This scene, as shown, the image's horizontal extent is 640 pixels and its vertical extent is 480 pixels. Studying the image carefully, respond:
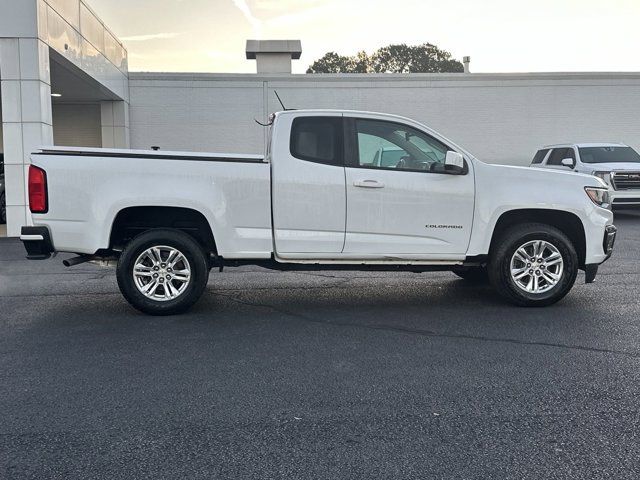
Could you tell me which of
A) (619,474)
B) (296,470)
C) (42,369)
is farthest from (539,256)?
(42,369)

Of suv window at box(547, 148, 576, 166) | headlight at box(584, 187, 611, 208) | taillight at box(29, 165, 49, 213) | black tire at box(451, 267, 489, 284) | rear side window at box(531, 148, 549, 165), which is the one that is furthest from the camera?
rear side window at box(531, 148, 549, 165)

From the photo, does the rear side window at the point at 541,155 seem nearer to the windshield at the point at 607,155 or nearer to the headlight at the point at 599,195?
the windshield at the point at 607,155

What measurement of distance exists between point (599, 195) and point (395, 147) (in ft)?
7.72

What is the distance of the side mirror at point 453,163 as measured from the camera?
6789 millimetres

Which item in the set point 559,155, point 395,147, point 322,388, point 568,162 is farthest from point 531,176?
point 559,155

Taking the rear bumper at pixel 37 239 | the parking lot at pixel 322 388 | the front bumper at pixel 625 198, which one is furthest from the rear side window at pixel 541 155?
the rear bumper at pixel 37 239

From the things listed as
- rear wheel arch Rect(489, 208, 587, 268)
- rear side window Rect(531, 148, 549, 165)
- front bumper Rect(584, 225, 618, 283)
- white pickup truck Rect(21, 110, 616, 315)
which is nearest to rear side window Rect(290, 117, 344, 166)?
white pickup truck Rect(21, 110, 616, 315)

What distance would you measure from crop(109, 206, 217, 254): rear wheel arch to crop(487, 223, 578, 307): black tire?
3.08 metres

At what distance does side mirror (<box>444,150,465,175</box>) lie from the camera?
22.3 feet

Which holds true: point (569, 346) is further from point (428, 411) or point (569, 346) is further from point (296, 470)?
point (296, 470)

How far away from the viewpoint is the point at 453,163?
6801 mm

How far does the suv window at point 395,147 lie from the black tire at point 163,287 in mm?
1975

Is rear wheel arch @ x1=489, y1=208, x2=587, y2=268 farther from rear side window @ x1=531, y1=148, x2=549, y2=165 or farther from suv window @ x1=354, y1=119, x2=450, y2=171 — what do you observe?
rear side window @ x1=531, y1=148, x2=549, y2=165

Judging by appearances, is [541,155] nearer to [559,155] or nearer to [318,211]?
[559,155]
